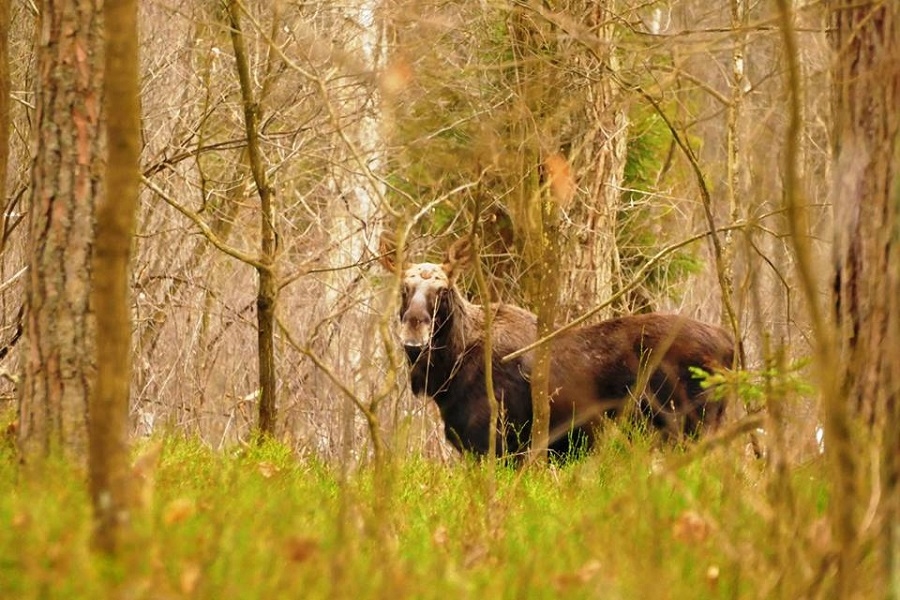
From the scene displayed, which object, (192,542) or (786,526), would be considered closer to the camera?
(192,542)

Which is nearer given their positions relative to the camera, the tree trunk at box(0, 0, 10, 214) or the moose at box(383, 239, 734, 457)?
the tree trunk at box(0, 0, 10, 214)

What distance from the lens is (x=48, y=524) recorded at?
3.99 meters

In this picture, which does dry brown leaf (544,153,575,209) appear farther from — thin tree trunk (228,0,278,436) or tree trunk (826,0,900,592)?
tree trunk (826,0,900,592)

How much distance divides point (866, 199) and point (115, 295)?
3002mm

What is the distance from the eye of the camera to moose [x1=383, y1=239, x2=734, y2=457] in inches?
433

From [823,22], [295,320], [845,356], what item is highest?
[823,22]

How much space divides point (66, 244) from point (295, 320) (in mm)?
9409

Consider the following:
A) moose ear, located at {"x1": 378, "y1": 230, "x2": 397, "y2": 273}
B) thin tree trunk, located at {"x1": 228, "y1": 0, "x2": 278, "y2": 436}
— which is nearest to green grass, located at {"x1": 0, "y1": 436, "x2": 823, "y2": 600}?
thin tree trunk, located at {"x1": 228, "y1": 0, "x2": 278, "y2": 436}

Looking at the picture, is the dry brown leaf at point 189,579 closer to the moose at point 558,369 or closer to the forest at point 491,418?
the forest at point 491,418

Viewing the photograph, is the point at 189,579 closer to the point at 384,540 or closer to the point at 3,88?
the point at 384,540

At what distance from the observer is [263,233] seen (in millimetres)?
9156

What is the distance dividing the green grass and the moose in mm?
4410

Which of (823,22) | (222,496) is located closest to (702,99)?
(823,22)

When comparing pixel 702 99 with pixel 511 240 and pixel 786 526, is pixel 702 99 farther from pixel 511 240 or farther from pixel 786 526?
pixel 786 526
